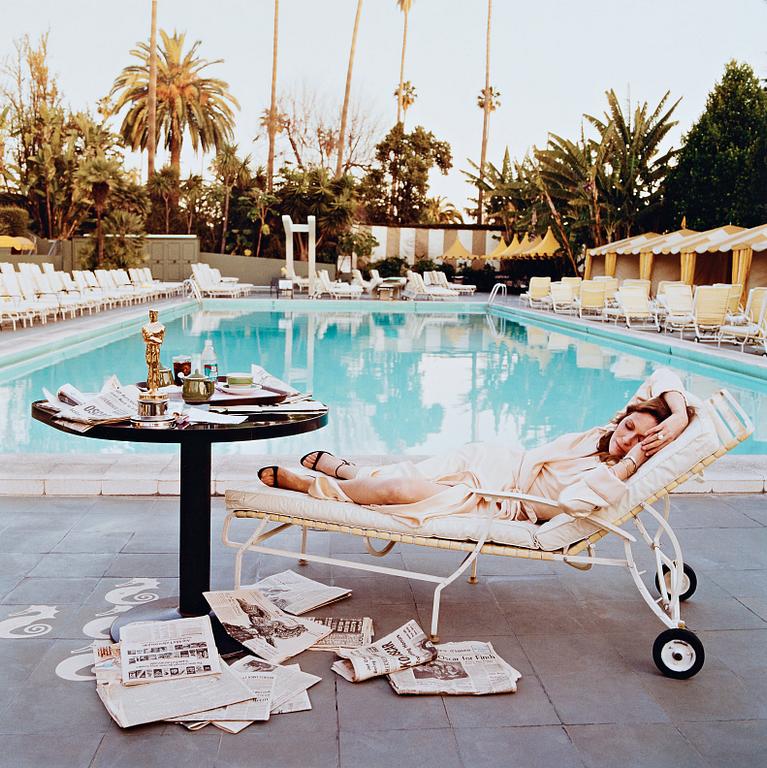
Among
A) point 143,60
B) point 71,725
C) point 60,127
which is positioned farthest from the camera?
point 143,60

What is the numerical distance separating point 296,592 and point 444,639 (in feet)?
2.00

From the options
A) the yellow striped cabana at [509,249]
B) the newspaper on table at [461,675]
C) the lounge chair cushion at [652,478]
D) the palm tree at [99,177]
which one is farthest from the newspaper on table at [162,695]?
the yellow striped cabana at [509,249]

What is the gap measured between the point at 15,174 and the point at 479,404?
2320 centimetres

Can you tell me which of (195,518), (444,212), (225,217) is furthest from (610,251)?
(195,518)

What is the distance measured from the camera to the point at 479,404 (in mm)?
8641

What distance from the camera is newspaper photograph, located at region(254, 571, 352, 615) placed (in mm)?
2996

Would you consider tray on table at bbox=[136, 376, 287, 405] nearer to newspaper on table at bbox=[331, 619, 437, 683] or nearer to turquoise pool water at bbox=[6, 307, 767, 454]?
newspaper on table at bbox=[331, 619, 437, 683]

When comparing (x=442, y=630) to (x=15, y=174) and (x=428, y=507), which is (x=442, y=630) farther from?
(x=15, y=174)

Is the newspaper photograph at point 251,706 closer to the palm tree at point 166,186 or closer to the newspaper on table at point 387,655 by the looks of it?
the newspaper on table at point 387,655

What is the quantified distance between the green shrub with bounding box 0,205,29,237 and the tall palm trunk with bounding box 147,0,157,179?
5282mm

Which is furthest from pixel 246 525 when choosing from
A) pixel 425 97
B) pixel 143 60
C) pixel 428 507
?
pixel 425 97

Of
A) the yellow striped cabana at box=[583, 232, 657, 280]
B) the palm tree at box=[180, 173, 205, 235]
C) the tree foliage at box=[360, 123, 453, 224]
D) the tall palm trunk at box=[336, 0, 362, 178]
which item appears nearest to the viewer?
the yellow striped cabana at box=[583, 232, 657, 280]

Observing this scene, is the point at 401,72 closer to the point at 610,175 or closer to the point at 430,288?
the point at 610,175

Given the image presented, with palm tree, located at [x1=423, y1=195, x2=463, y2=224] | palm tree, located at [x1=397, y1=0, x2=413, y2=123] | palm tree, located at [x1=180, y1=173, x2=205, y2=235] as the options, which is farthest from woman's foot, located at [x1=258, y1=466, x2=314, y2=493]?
palm tree, located at [x1=397, y1=0, x2=413, y2=123]
